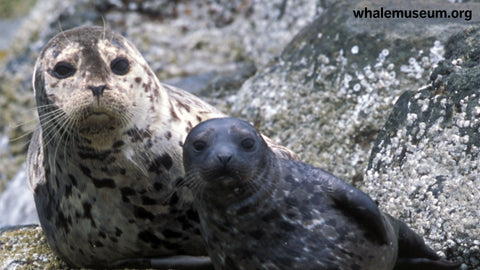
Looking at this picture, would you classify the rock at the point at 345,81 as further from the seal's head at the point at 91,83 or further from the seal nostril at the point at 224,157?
the seal nostril at the point at 224,157

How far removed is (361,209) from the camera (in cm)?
378

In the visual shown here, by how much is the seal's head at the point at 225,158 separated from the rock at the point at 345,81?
1.84m

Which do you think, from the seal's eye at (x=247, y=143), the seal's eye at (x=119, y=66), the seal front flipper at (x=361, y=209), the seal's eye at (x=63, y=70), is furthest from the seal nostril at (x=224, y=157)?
the seal's eye at (x=63, y=70)

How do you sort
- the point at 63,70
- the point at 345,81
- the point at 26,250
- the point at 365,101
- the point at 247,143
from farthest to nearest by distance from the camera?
the point at 345,81, the point at 365,101, the point at 26,250, the point at 63,70, the point at 247,143

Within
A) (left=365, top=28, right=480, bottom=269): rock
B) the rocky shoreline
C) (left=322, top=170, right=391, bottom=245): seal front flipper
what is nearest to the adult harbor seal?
the rocky shoreline

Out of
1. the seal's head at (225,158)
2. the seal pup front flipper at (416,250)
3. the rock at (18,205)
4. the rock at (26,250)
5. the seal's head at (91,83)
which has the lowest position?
the rock at (18,205)

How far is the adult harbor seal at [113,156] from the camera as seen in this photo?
13.7ft

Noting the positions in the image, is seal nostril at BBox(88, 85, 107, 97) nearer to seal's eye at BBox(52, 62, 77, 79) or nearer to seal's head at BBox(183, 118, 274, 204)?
seal's eye at BBox(52, 62, 77, 79)

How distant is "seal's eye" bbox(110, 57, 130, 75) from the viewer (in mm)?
4250

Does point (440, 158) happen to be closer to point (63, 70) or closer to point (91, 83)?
point (91, 83)

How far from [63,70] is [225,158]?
1.26m

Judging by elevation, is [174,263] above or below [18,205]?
Answer: above

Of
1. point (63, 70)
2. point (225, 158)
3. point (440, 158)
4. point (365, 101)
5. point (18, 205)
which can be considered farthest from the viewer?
→ point (18, 205)

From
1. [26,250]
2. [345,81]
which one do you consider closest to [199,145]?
[26,250]
